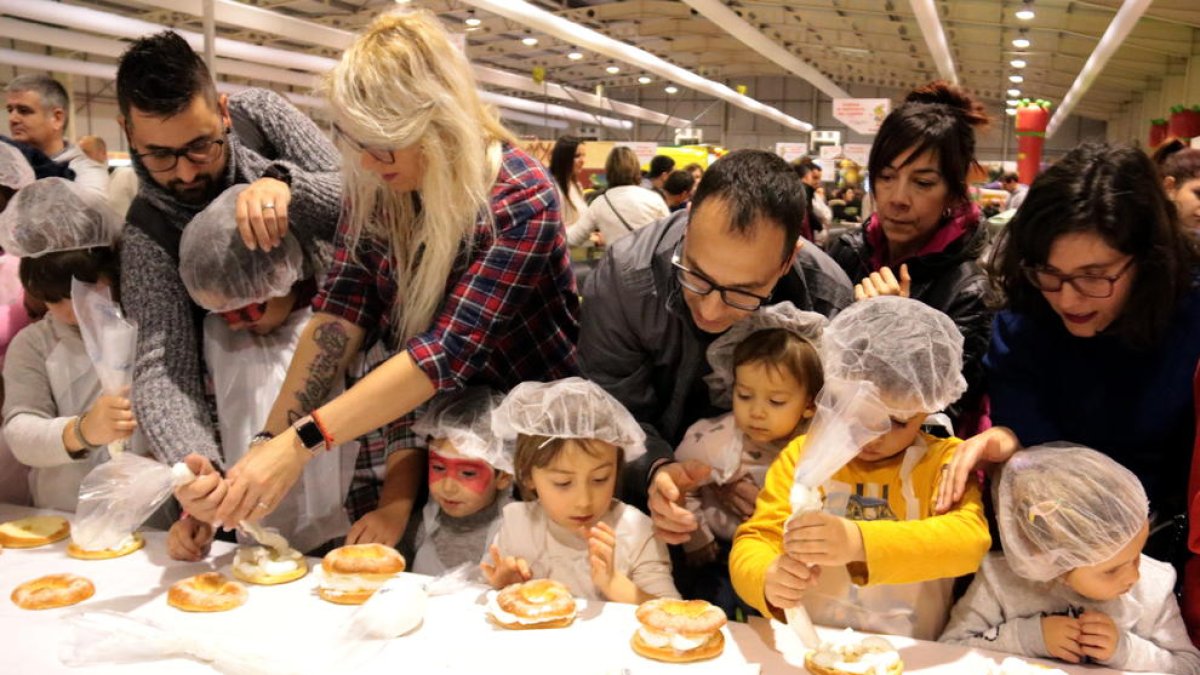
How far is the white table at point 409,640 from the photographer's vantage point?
4.73 feet

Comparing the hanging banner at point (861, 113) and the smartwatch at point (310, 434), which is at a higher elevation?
the hanging banner at point (861, 113)

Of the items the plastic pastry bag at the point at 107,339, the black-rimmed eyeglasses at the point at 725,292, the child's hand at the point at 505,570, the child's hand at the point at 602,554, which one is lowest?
the child's hand at the point at 505,570

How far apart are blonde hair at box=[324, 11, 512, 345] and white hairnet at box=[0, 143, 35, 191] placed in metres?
1.40

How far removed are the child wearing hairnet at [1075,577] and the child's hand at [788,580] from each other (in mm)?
317

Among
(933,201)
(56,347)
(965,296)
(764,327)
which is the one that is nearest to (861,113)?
(933,201)

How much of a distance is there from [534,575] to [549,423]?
32cm

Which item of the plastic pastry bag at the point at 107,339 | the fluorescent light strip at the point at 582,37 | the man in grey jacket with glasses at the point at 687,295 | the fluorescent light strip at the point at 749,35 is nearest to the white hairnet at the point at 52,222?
the plastic pastry bag at the point at 107,339

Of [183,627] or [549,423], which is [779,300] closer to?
[549,423]

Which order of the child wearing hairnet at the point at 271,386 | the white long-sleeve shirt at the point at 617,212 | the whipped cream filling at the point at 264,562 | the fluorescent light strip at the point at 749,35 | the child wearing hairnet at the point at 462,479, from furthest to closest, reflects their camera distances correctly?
1. the fluorescent light strip at the point at 749,35
2. the white long-sleeve shirt at the point at 617,212
3. the child wearing hairnet at the point at 271,386
4. the child wearing hairnet at the point at 462,479
5. the whipped cream filling at the point at 264,562

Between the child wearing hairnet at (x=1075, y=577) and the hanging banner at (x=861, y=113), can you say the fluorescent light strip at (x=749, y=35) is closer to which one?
the hanging banner at (x=861, y=113)

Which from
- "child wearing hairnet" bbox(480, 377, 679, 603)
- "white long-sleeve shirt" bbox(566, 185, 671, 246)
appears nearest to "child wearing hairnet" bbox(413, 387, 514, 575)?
"child wearing hairnet" bbox(480, 377, 679, 603)

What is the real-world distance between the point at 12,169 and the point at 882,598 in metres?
2.66

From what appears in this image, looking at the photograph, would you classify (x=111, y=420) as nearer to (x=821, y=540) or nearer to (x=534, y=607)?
(x=534, y=607)

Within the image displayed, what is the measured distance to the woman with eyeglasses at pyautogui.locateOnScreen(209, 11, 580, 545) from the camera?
5.58ft
